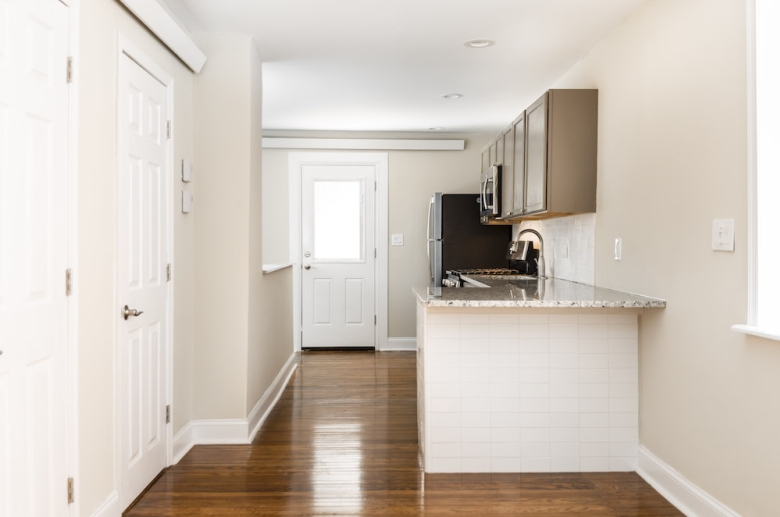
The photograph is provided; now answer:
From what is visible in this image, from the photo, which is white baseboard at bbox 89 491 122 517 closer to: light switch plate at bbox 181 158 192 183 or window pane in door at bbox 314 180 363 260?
light switch plate at bbox 181 158 192 183

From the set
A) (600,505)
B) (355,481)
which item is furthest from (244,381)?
(600,505)

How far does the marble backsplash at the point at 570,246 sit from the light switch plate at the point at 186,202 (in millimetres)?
2450

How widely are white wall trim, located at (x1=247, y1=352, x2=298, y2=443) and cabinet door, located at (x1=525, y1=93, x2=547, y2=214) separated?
2189mm

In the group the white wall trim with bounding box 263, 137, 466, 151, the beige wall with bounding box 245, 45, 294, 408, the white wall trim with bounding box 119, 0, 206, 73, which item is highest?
the white wall trim with bounding box 263, 137, 466, 151

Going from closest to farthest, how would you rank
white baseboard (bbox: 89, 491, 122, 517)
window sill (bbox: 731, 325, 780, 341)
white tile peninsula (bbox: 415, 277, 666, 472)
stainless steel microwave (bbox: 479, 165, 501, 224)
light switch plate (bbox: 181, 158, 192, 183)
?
window sill (bbox: 731, 325, 780, 341), white baseboard (bbox: 89, 491, 122, 517), white tile peninsula (bbox: 415, 277, 666, 472), light switch plate (bbox: 181, 158, 192, 183), stainless steel microwave (bbox: 479, 165, 501, 224)

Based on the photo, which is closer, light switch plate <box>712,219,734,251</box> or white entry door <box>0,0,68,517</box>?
white entry door <box>0,0,68,517</box>

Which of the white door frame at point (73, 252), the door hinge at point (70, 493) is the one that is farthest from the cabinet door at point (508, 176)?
the door hinge at point (70, 493)

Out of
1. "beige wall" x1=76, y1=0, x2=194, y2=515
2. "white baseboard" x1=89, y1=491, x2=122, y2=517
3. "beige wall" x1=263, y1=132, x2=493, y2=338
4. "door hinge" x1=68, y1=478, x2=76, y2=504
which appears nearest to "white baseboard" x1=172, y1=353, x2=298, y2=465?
"white baseboard" x1=89, y1=491, x2=122, y2=517

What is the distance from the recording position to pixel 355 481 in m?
2.97

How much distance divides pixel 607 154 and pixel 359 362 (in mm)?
3402

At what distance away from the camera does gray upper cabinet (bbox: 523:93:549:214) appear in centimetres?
359

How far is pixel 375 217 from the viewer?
22.0 ft

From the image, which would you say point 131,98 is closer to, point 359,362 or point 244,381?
point 244,381

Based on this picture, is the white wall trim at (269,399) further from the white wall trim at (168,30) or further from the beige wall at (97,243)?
the white wall trim at (168,30)
